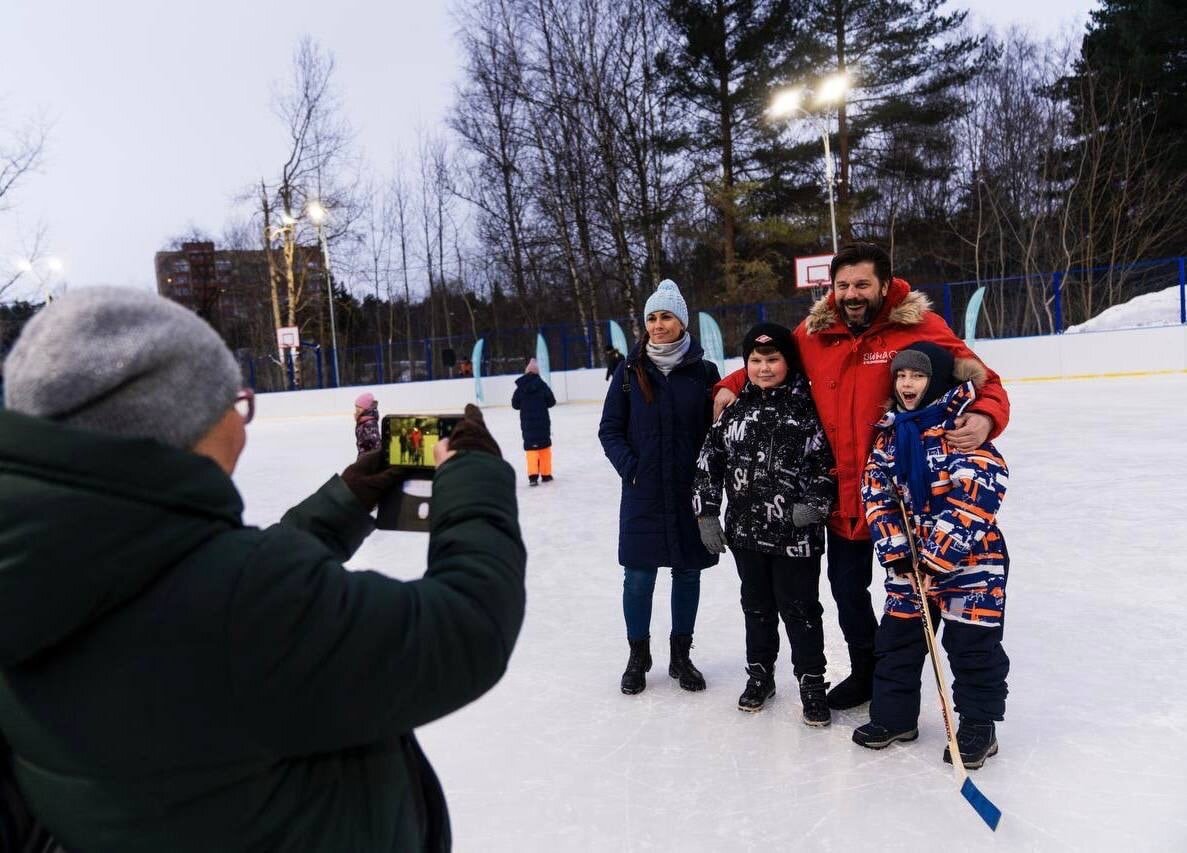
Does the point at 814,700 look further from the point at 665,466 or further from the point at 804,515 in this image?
the point at 665,466

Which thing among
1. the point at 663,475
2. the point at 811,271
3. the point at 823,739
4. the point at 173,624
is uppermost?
the point at 811,271

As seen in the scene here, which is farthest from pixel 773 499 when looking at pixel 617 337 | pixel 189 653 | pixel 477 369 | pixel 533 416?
pixel 477 369

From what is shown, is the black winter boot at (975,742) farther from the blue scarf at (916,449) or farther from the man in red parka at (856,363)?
the blue scarf at (916,449)

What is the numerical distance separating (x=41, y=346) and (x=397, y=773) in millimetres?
572

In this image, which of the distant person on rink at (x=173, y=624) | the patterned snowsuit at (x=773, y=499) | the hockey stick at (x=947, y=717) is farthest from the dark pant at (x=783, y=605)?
the distant person on rink at (x=173, y=624)

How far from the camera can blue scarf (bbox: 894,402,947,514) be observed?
2447mm

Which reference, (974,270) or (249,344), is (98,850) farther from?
(249,344)

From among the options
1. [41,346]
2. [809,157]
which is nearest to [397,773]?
[41,346]

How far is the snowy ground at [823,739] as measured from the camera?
219 cm

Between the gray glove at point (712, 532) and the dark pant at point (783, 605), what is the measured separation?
0.07 meters

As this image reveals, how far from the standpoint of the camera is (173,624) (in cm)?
70

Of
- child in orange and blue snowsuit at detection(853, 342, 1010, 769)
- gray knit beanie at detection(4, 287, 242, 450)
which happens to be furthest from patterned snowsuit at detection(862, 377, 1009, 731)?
gray knit beanie at detection(4, 287, 242, 450)

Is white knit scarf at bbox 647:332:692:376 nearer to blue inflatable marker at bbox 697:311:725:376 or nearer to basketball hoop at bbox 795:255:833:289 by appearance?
basketball hoop at bbox 795:255:833:289

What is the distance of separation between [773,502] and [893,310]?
747 millimetres
